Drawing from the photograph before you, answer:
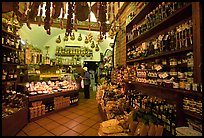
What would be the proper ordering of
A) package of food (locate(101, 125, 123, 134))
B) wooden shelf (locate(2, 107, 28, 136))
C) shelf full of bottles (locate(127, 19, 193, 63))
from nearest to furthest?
shelf full of bottles (locate(127, 19, 193, 63)) < package of food (locate(101, 125, 123, 134)) < wooden shelf (locate(2, 107, 28, 136))

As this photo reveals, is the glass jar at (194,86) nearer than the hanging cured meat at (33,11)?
Yes

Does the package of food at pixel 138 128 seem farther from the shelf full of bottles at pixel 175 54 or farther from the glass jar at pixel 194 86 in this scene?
the glass jar at pixel 194 86

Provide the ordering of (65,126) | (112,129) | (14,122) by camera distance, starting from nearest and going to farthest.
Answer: (112,129)
(14,122)
(65,126)

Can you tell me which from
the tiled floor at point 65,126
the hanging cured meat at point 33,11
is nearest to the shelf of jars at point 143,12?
the hanging cured meat at point 33,11

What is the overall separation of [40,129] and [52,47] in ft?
21.0

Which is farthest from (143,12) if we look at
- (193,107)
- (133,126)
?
(133,126)

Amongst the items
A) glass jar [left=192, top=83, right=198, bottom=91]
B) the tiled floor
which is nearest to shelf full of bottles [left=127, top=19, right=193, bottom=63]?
glass jar [left=192, top=83, right=198, bottom=91]

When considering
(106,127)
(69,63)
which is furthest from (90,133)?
(69,63)

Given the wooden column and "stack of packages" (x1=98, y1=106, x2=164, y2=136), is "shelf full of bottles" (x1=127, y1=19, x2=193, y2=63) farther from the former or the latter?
"stack of packages" (x1=98, y1=106, x2=164, y2=136)

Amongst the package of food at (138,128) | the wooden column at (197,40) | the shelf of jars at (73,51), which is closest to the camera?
the wooden column at (197,40)

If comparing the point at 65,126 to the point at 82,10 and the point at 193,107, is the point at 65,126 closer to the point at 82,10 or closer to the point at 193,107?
the point at 82,10

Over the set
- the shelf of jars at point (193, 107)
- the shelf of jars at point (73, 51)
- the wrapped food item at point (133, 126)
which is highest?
the shelf of jars at point (73, 51)

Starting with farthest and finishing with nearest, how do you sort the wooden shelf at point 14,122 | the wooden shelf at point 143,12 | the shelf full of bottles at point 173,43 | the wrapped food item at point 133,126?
the wooden shelf at point 14,122, the wooden shelf at point 143,12, the wrapped food item at point 133,126, the shelf full of bottles at point 173,43

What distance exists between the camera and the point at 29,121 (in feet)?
12.8
